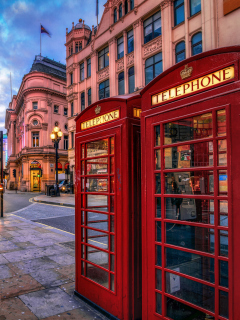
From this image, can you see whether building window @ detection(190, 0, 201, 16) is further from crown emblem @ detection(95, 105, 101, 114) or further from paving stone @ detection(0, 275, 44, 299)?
paving stone @ detection(0, 275, 44, 299)

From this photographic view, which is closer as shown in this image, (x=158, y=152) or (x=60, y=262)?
(x=158, y=152)

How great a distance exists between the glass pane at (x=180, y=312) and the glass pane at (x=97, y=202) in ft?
4.36

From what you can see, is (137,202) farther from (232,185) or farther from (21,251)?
(21,251)

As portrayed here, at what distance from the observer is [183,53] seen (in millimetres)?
18031

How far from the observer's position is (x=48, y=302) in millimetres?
3594

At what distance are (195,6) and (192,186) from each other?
18.9m

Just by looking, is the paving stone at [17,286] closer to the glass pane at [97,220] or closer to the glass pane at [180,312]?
the glass pane at [97,220]

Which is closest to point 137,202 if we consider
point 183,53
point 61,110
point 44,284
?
point 44,284

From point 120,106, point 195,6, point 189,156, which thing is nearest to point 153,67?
point 195,6

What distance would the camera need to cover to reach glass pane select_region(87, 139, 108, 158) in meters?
3.30

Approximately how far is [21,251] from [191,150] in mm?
5234

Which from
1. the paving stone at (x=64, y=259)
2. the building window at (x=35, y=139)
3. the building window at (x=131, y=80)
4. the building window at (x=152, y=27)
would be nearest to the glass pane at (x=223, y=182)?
the paving stone at (x=64, y=259)

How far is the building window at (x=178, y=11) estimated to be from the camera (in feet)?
60.0

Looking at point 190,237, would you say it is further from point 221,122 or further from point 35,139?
point 35,139
